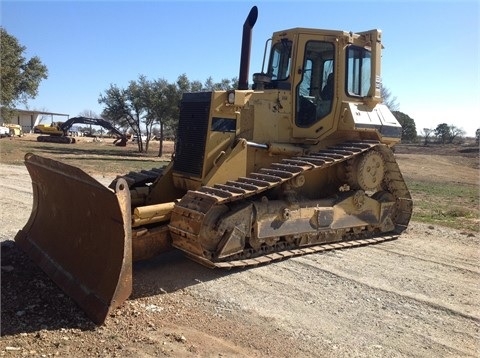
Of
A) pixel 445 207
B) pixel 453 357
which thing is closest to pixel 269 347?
pixel 453 357

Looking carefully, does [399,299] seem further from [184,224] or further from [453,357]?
[184,224]

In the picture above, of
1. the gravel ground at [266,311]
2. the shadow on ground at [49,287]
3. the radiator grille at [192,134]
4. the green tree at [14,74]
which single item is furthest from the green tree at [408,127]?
the shadow on ground at [49,287]

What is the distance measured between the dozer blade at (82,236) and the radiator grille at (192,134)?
1884mm

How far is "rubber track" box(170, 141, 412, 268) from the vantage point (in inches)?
A: 233

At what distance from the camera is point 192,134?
7180mm

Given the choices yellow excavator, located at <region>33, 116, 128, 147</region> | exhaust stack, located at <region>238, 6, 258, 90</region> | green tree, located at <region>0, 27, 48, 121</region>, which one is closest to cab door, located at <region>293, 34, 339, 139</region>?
exhaust stack, located at <region>238, 6, 258, 90</region>

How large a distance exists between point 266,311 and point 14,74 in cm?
3004

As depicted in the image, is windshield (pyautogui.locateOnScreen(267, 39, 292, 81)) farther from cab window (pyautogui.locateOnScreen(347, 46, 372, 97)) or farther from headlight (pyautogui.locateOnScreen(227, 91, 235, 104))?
headlight (pyautogui.locateOnScreen(227, 91, 235, 104))

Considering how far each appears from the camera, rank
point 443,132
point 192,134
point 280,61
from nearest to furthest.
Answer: point 192,134 → point 280,61 → point 443,132

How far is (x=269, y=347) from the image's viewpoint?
4176mm

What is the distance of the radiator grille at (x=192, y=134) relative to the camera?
Answer: 7004mm

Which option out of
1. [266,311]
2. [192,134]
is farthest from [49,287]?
[192,134]

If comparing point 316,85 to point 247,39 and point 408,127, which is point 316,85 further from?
Answer: point 408,127

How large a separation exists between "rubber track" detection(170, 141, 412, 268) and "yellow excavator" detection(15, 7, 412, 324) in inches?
0.7
